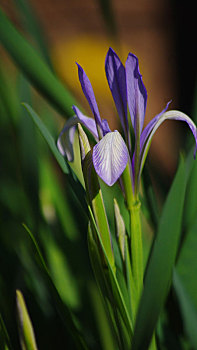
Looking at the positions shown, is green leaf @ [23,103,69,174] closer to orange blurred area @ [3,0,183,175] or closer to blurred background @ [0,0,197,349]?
→ blurred background @ [0,0,197,349]

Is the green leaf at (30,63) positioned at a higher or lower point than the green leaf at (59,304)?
higher

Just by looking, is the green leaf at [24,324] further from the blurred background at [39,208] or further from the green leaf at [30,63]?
the green leaf at [30,63]

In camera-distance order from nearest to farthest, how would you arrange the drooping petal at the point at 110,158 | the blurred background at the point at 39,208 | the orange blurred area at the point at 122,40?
1. the drooping petal at the point at 110,158
2. the blurred background at the point at 39,208
3. the orange blurred area at the point at 122,40

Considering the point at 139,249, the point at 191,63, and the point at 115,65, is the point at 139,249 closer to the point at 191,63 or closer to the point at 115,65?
the point at 115,65

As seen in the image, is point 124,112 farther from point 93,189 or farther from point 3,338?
point 3,338

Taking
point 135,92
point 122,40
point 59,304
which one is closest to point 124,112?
point 135,92

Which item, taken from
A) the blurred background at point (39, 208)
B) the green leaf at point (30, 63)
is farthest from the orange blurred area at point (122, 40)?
the green leaf at point (30, 63)
